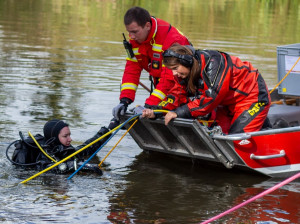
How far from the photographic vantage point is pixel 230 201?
252 inches

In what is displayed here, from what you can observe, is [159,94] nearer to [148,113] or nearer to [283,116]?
[148,113]

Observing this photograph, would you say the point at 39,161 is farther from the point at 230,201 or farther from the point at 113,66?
the point at 113,66

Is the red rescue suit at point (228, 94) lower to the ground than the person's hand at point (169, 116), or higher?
higher

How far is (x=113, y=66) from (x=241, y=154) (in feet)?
24.4

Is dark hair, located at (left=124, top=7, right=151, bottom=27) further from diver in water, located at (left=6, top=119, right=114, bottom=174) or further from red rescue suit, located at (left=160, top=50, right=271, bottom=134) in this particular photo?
diver in water, located at (left=6, top=119, right=114, bottom=174)

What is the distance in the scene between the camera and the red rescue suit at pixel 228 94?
6.52 meters

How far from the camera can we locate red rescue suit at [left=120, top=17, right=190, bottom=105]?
7094 millimetres

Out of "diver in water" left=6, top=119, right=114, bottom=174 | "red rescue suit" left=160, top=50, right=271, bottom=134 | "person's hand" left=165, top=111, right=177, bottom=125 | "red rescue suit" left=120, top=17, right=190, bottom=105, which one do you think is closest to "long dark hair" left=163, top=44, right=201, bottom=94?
"red rescue suit" left=160, top=50, right=271, bottom=134

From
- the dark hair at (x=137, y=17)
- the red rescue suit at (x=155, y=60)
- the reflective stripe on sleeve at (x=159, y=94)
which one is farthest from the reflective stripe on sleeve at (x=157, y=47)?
the reflective stripe on sleeve at (x=159, y=94)

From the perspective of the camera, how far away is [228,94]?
22.2ft

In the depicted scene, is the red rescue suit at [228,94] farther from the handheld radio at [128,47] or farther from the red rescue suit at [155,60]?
the handheld radio at [128,47]

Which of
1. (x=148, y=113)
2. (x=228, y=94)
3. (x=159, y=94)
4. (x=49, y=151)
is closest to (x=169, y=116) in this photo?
(x=148, y=113)

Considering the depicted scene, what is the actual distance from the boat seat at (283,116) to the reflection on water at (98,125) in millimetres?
828

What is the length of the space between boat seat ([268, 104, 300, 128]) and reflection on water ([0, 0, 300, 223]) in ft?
2.72
